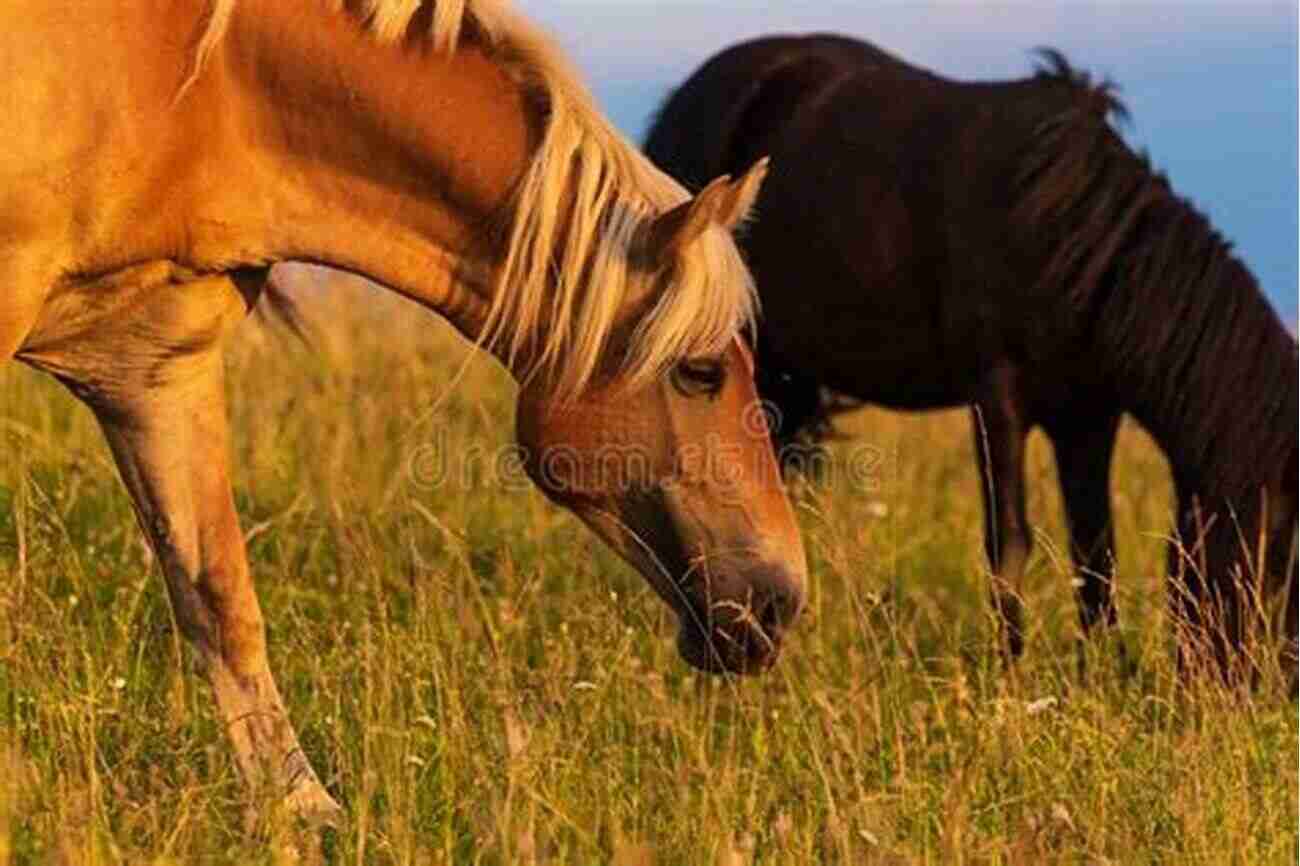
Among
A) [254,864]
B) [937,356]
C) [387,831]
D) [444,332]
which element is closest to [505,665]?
[387,831]

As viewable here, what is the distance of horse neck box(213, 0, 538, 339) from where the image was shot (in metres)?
4.99

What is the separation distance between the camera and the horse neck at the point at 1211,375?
7.02 meters

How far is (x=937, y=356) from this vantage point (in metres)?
8.38

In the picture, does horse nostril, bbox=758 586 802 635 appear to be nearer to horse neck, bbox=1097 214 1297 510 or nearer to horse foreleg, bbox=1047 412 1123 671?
horse neck, bbox=1097 214 1297 510

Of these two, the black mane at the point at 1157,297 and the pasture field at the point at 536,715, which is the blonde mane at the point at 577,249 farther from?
the black mane at the point at 1157,297

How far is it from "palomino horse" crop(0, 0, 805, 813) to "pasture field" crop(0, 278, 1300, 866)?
0.26 meters

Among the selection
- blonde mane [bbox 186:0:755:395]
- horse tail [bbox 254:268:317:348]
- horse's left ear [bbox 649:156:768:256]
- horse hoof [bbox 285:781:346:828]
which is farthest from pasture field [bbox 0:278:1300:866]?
horse's left ear [bbox 649:156:768:256]

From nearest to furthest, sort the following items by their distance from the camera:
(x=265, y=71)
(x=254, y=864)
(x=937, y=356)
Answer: (x=254, y=864) < (x=265, y=71) < (x=937, y=356)

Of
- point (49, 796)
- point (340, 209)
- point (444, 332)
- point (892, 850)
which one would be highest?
point (340, 209)

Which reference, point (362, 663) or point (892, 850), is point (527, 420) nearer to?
point (362, 663)

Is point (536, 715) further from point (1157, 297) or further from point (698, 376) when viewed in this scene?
point (1157, 297)

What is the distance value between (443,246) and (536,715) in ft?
3.17

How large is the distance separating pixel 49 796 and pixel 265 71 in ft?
4.94

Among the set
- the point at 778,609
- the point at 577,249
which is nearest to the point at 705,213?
the point at 577,249
